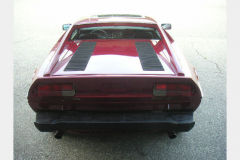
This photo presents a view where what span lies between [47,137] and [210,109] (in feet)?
7.66

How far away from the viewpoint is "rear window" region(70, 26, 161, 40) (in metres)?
3.15

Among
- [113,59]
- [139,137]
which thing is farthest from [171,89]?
[139,137]

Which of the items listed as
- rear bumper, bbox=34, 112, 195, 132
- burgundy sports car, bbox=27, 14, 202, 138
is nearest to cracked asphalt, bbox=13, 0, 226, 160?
burgundy sports car, bbox=27, 14, 202, 138

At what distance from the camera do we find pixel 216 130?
278 cm

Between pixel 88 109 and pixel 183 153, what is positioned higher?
pixel 88 109

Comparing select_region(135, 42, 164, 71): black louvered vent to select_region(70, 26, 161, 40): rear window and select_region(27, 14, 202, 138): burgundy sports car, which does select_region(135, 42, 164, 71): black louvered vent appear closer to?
select_region(27, 14, 202, 138): burgundy sports car

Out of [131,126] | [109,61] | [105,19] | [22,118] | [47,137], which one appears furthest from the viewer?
[105,19]

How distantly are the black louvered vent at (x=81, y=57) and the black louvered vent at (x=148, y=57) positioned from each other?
585 millimetres

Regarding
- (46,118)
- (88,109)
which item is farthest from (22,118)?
(88,109)

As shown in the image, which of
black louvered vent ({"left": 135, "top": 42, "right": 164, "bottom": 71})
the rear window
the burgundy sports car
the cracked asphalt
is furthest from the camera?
the rear window

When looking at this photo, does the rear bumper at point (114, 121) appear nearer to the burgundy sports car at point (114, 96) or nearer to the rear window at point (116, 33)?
the burgundy sports car at point (114, 96)

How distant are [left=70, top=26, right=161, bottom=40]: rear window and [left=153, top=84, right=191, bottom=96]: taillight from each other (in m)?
1.26

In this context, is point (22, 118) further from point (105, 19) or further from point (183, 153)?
point (183, 153)

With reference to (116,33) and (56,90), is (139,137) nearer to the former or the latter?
(56,90)
